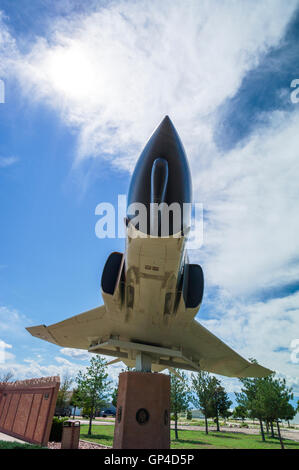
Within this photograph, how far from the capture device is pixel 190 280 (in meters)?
8.52

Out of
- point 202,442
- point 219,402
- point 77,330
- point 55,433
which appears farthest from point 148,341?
point 219,402

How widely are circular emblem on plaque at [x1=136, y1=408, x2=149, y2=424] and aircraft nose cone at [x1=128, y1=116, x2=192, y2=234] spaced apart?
19.9ft

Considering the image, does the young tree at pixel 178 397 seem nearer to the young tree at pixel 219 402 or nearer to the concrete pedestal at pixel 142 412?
the young tree at pixel 219 402

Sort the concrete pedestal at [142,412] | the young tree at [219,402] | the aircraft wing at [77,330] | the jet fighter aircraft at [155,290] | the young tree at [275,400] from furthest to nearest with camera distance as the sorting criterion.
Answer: the young tree at [219,402] → the young tree at [275,400] → the aircraft wing at [77,330] → the concrete pedestal at [142,412] → the jet fighter aircraft at [155,290]

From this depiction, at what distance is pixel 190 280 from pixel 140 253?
2.57 m

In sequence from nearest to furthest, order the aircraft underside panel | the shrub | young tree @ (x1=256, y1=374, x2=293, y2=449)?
the aircraft underside panel
the shrub
young tree @ (x1=256, y1=374, x2=293, y2=449)

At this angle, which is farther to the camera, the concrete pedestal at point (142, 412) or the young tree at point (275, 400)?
the young tree at point (275, 400)

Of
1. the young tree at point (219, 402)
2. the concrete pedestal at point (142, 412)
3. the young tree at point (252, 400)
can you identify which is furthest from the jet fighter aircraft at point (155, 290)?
the young tree at point (219, 402)

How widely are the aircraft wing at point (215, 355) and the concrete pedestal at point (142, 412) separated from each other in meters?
2.17

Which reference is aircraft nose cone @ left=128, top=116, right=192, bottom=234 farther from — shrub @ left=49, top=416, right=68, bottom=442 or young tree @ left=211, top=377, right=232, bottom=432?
young tree @ left=211, top=377, right=232, bottom=432

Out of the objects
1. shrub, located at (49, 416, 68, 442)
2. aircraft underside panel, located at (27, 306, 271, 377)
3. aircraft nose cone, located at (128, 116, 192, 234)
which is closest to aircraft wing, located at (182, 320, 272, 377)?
aircraft underside panel, located at (27, 306, 271, 377)

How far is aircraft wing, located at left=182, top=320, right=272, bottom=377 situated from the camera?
34.4 feet

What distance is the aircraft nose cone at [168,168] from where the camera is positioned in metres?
6.46

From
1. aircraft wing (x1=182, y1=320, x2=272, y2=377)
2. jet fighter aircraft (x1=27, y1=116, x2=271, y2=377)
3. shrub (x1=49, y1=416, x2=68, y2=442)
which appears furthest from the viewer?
shrub (x1=49, y1=416, x2=68, y2=442)
